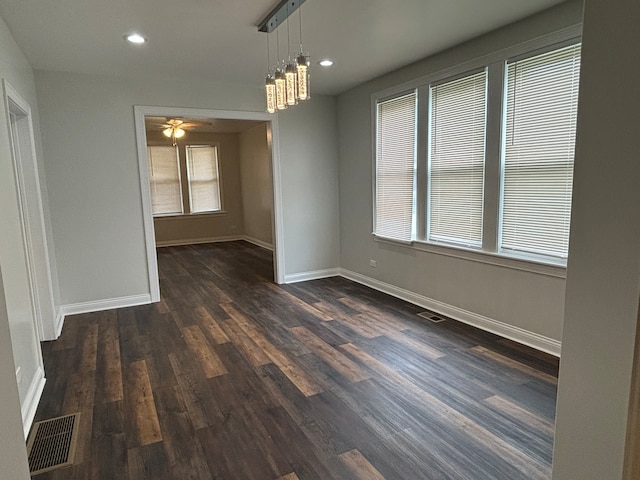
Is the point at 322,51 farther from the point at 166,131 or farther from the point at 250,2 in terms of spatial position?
the point at 166,131

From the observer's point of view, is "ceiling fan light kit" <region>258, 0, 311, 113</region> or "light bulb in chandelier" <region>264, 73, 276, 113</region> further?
"light bulb in chandelier" <region>264, 73, 276, 113</region>

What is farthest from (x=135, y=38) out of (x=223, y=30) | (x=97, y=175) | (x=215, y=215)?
(x=215, y=215)

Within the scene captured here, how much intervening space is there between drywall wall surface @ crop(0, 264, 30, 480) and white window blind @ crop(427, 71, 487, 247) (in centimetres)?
349

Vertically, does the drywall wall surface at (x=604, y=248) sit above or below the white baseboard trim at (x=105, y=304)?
above

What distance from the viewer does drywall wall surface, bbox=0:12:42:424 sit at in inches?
95.2

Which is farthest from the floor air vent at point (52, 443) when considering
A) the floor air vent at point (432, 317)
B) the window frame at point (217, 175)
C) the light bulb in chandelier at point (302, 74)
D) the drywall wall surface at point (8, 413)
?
the window frame at point (217, 175)

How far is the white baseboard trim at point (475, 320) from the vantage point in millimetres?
3172

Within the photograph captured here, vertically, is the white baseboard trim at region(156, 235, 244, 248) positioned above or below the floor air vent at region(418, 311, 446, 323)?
above

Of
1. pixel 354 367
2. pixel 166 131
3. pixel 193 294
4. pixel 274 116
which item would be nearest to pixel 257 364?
pixel 354 367

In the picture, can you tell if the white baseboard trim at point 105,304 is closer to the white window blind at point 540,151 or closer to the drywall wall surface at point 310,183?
the drywall wall surface at point 310,183

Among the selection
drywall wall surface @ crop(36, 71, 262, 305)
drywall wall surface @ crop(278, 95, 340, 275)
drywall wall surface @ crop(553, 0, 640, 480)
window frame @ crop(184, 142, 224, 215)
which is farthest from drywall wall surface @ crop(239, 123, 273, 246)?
drywall wall surface @ crop(553, 0, 640, 480)

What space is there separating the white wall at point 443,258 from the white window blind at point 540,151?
0.79 ft

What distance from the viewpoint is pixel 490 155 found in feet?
11.3

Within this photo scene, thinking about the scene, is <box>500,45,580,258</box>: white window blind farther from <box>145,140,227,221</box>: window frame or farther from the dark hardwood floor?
<box>145,140,227,221</box>: window frame
